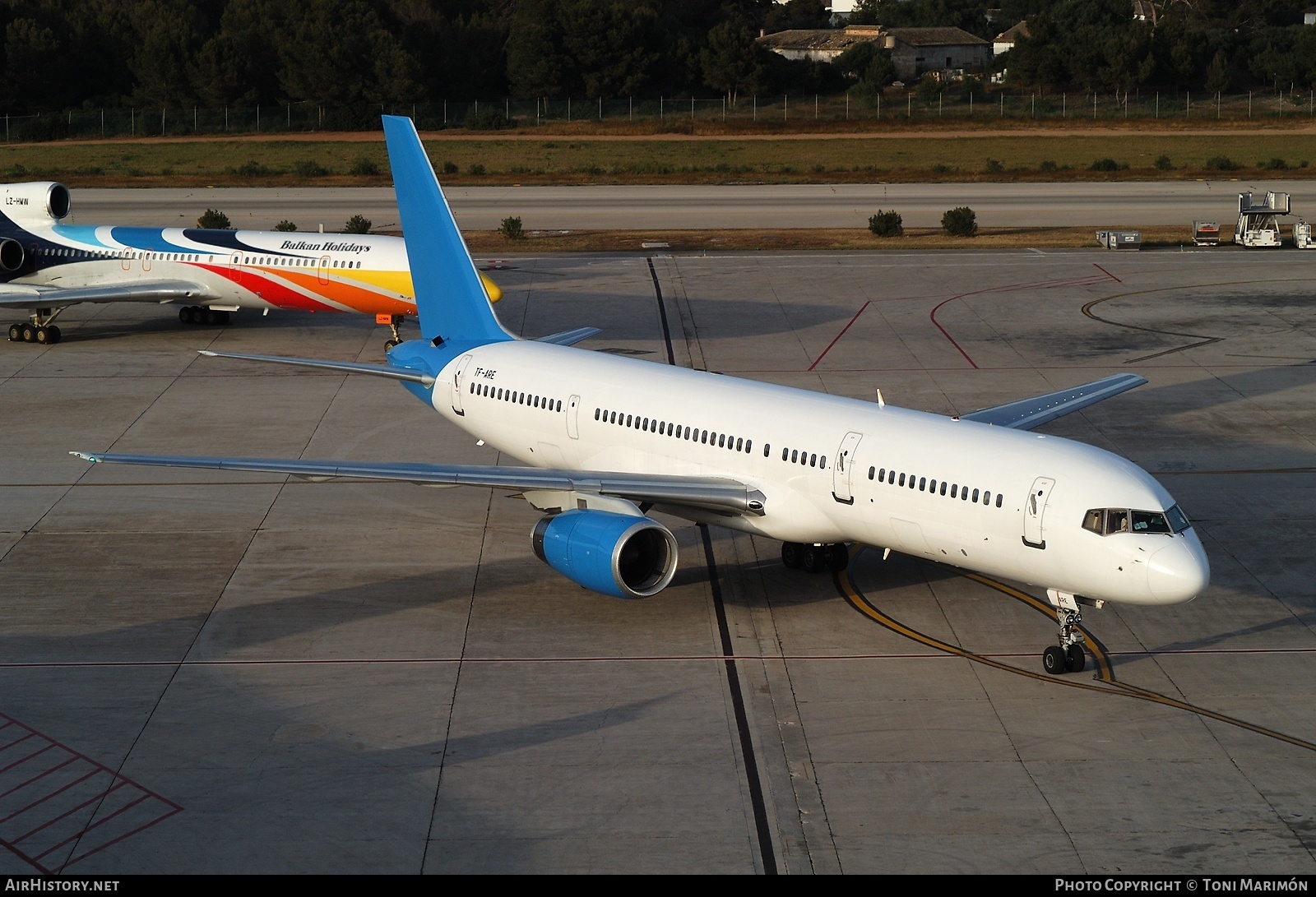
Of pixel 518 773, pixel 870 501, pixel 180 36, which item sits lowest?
pixel 518 773

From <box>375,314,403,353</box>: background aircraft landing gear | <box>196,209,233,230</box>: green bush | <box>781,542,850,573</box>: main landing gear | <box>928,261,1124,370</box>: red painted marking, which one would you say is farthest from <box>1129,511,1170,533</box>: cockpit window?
<box>196,209,233,230</box>: green bush

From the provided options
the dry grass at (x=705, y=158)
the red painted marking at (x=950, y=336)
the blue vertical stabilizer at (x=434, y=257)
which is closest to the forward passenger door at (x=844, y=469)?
the blue vertical stabilizer at (x=434, y=257)

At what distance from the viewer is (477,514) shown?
1214 inches

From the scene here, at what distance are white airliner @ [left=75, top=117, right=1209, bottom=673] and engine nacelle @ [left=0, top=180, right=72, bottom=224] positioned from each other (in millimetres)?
23567

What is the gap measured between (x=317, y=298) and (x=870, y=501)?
1104 inches

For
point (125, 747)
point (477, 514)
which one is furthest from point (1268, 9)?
point (125, 747)

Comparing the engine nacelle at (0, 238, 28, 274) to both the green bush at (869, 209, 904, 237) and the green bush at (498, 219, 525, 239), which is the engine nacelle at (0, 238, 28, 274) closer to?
the green bush at (498, 219, 525, 239)

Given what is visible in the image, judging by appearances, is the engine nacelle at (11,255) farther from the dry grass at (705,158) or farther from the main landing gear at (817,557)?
the dry grass at (705,158)

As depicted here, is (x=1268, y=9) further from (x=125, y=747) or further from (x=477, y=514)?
(x=125, y=747)

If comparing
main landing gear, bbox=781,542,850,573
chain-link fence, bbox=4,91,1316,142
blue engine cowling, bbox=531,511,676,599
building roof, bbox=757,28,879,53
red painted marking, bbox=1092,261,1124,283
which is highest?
building roof, bbox=757,28,879,53

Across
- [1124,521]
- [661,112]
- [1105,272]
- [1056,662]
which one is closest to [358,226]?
[1105,272]

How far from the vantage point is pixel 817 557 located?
88.1 ft

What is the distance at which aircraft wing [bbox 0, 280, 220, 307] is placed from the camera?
150 ft

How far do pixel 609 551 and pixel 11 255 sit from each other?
112 feet
